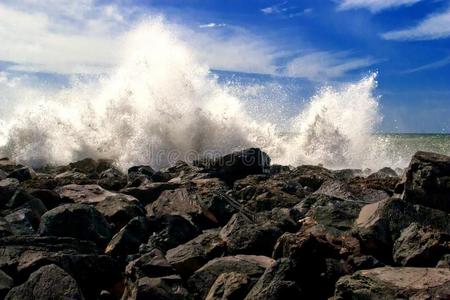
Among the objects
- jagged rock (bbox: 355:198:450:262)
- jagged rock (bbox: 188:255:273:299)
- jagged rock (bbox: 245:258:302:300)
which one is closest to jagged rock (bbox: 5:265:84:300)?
jagged rock (bbox: 188:255:273:299)

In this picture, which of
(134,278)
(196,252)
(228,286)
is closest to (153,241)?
(196,252)

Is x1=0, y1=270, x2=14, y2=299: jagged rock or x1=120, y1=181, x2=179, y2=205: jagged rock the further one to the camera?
x1=120, y1=181, x2=179, y2=205: jagged rock

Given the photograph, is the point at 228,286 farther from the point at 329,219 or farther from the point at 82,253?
the point at 329,219

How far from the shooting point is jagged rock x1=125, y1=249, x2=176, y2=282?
4180 mm

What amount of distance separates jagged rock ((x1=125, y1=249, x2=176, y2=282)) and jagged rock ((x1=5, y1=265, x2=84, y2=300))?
0.47 m

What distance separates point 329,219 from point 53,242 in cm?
275

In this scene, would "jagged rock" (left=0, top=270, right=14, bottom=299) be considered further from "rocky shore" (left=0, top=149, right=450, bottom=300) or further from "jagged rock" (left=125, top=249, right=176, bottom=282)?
"jagged rock" (left=125, top=249, right=176, bottom=282)

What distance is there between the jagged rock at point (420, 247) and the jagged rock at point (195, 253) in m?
1.56

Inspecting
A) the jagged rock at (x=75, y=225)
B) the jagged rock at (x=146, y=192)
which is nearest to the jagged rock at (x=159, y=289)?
the jagged rock at (x=75, y=225)

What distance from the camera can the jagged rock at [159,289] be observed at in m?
3.79

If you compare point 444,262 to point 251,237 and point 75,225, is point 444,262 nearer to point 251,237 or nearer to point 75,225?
point 251,237

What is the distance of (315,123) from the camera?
21.0 m

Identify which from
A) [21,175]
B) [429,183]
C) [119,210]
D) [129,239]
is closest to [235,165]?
[119,210]

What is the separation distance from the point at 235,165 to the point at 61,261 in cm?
557
